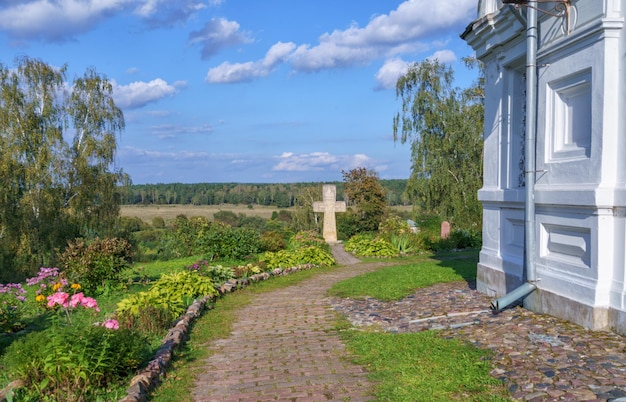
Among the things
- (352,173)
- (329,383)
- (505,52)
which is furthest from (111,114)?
(329,383)

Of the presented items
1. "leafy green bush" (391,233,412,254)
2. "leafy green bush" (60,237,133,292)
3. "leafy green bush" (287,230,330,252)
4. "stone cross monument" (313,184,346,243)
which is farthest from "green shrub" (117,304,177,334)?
"stone cross monument" (313,184,346,243)

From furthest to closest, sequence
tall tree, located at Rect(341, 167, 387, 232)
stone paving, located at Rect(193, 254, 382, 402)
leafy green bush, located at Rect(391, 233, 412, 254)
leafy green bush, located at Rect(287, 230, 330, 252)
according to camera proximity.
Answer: tall tree, located at Rect(341, 167, 387, 232) → leafy green bush, located at Rect(287, 230, 330, 252) → leafy green bush, located at Rect(391, 233, 412, 254) → stone paving, located at Rect(193, 254, 382, 402)

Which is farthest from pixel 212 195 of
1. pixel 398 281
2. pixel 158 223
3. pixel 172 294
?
pixel 172 294

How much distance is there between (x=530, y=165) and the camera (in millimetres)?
6930

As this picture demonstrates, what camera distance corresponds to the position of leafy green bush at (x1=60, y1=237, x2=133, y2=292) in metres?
Answer: 11.1

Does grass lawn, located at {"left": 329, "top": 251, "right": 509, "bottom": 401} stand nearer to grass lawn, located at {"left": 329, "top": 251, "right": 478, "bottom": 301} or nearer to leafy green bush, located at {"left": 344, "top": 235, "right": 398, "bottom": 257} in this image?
grass lawn, located at {"left": 329, "top": 251, "right": 478, "bottom": 301}

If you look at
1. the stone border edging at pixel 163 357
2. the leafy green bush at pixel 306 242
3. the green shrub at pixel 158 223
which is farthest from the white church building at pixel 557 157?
the green shrub at pixel 158 223

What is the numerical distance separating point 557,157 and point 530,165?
33 cm

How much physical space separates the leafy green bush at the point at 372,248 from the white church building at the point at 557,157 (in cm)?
966

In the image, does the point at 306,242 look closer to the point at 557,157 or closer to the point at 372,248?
the point at 372,248

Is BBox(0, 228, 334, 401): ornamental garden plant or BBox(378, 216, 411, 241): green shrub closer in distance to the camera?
BBox(0, 228, 334, 401): ornamental garden plant

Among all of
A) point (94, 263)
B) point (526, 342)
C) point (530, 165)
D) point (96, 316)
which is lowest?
point (96, 316)

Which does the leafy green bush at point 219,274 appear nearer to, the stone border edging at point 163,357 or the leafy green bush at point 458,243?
the stone border edging at point 163,357

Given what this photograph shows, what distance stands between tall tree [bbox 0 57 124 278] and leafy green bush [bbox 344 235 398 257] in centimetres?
1254
